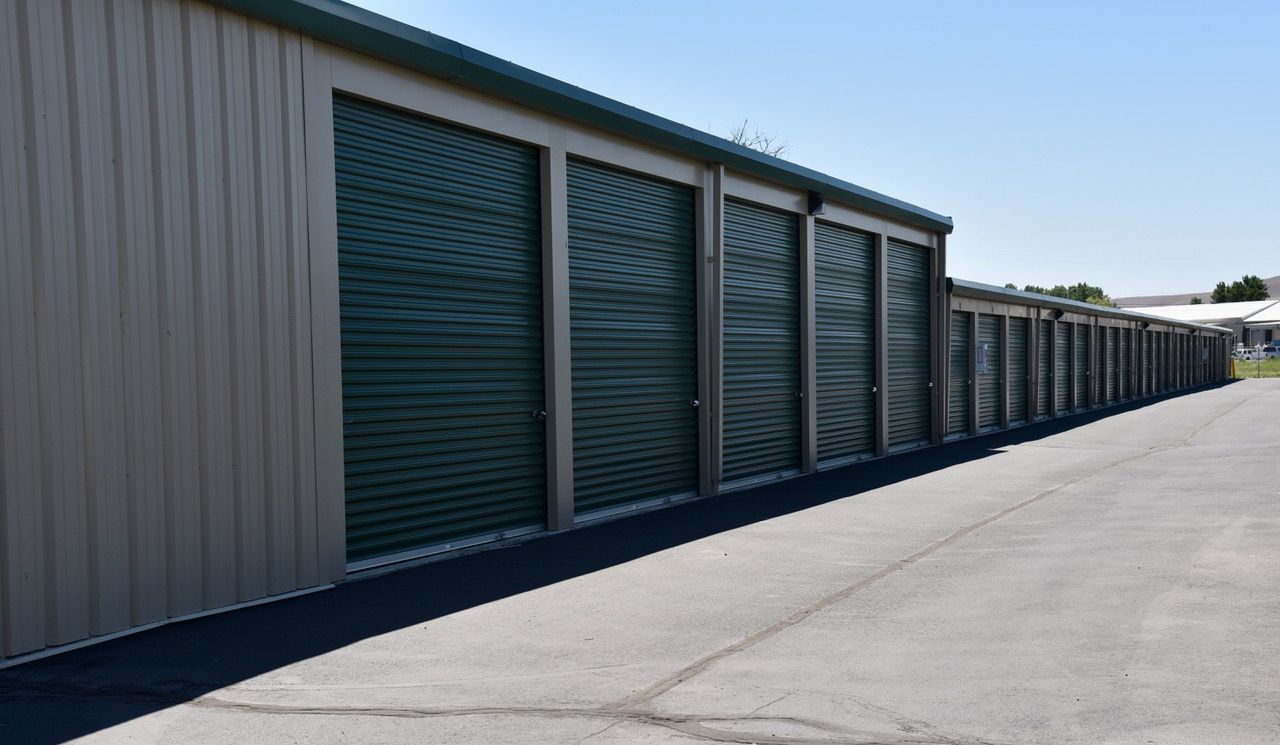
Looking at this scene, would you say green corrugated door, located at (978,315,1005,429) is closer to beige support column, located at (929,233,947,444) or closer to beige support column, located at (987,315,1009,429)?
beige support column, located at (987,315,1009,429)

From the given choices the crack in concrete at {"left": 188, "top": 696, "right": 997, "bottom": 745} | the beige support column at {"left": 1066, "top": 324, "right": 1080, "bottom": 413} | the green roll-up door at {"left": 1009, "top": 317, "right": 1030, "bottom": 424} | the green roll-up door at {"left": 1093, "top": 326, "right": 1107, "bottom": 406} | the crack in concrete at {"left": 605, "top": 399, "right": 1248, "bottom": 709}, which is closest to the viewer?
the crack in concrete at {"left": 188, "top": 696, "right": 997, "bottom": 745}

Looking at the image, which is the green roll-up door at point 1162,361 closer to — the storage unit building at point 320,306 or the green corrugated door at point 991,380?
the green corrugated door at point 991,380

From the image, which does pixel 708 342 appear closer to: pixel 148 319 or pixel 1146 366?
pixel 148 319

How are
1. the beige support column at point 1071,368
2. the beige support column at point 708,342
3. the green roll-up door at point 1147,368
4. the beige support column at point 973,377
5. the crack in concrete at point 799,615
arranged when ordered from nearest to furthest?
the crack in concrete at point 799,615 < the beige support column at point 708,342 < the beige support column at point 973,377 < the beige support column at point 1071,368 < the green roll-up door at point 1147,368

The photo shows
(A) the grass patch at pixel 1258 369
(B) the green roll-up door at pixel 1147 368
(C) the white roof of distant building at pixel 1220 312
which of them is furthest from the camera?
(C) the white roof of distant building at pixel 1220 312

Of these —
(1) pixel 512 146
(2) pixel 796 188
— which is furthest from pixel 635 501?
(2) pixel 796 188

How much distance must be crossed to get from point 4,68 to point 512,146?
5164 mm

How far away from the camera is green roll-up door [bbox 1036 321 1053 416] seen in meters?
30.4

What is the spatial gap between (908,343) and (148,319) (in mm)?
16444

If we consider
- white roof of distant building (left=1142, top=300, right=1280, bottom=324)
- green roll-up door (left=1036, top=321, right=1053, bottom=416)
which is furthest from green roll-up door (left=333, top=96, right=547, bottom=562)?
white roof of distant building (left=1142, top=300, right=1280, bottom=324)

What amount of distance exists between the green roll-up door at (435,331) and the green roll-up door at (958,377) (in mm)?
14493

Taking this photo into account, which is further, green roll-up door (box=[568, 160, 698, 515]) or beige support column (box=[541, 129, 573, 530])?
green roll-up door (box=[568, 160, 698, 515])

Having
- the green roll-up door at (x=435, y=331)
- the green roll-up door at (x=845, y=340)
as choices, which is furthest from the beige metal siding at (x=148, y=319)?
the green roll-up door at (x=845, y=340)

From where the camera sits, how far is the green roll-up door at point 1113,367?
38.7 metres
